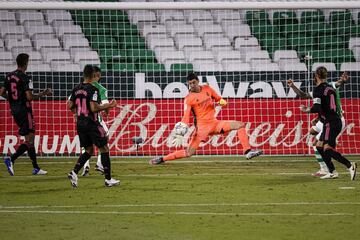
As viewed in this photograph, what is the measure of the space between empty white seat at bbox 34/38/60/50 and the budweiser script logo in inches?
170

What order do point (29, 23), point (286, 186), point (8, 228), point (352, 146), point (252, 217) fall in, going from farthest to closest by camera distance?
point (29, 23)
point (352, 146)
point (286, 186)
point (252, 217)
point (8, 228)

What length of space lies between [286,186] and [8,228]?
224 inches

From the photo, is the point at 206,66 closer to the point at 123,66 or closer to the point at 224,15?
the point at 123,66

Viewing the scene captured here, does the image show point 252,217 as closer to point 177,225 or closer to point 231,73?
point 177,225

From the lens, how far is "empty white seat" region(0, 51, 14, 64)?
23109mm

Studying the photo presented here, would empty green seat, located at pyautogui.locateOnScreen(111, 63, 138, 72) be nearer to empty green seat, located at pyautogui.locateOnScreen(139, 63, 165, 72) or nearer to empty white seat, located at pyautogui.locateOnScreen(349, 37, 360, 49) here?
empty green seat, located at pyautogui.locateOnScreen(139, 63, 165, 72)

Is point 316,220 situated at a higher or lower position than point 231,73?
lower

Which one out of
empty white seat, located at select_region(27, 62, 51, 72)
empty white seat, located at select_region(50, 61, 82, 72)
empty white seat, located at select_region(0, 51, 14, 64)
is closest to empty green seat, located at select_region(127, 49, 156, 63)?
empty white seat, located at select_region(50, 61, 82, 72)

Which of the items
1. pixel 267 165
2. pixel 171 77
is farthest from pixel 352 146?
pixel 171 77

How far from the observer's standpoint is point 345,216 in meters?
10.2

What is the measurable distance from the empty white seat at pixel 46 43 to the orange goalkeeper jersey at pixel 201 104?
8987mm

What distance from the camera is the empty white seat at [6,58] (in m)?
23.1

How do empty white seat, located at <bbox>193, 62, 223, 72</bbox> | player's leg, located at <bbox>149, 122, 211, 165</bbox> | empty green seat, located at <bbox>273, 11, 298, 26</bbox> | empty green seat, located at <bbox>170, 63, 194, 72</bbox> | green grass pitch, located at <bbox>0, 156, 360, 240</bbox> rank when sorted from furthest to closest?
empty green seat, located at <bbox>273, 11, 298, 26</bbox> < empty white seat, located at <bbox>193, 62, 223, 72</bbox> < empty green seat, located at <bbox>170, 63, 194, 72</bbox> < player's leg, located at <bbox>149, 122, 211, 165</bbox> < green grass pitch, located at <bbox>0, 156, 360, 240</bbox>

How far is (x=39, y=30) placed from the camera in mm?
24031
